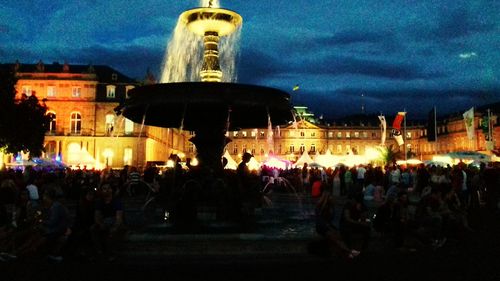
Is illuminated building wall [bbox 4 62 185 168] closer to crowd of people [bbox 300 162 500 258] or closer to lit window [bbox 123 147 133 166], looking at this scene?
lit window [bbox 123 147 133 166]

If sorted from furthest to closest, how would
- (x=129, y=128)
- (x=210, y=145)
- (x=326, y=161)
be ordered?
(x=129, y=128) < (x=326, y=161) < (x=210, y=145)

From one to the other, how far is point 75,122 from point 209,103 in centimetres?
6123

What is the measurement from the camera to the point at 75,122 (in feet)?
219

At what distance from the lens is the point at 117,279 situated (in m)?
6.09

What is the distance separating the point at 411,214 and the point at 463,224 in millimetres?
1244

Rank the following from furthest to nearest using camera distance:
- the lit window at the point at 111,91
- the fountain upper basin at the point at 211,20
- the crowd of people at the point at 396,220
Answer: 1. the lit window at the point at 111,91
2. the fountain upper basin at the point at 211,20
3. the crowd of people at the point at 396,220

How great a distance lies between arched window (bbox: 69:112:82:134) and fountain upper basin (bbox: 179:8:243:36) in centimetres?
5753

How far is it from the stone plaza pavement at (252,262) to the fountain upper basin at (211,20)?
5.60 meters

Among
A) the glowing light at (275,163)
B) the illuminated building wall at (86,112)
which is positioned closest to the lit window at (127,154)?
the illuminated building wall at (86,112)

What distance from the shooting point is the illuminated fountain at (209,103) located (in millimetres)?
9930

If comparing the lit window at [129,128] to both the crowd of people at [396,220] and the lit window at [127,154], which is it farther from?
the crowd of people at [396,220]

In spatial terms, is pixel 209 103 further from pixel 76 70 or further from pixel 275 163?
pixel 76 70

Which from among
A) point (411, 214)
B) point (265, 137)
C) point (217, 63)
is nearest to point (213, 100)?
point (217, 63)

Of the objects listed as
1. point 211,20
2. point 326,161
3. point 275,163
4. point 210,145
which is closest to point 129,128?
point 275,163
